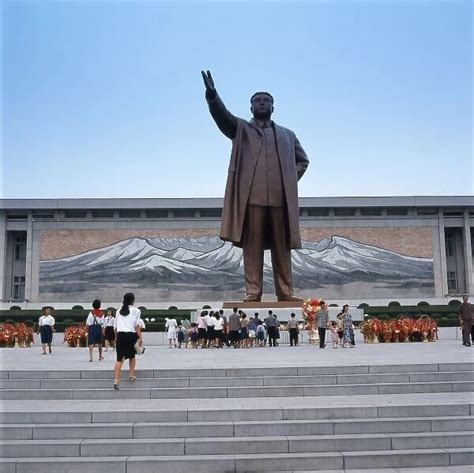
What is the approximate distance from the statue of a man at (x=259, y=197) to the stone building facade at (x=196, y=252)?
21.0 m

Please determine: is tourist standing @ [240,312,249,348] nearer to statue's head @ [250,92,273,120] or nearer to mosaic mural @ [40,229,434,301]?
statue's head @ [250,92,273,120]

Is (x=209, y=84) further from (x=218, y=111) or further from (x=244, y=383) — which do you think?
(x=244, y=383)

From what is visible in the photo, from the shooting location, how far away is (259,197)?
11594 mm

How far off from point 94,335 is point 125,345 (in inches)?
121

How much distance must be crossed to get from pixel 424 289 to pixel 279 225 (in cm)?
2473

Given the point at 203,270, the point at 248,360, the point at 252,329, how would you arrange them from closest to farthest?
the point at 248,360 → the point at 252,329 → the point at 203,270

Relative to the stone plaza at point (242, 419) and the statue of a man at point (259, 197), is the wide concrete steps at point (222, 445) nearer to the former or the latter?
the stone plaza at point (242, 419)

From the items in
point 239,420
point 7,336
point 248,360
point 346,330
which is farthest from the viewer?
point 7,336

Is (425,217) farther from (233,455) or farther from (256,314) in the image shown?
(233,455)

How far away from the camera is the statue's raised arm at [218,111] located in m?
10.4

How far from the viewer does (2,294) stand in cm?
3572

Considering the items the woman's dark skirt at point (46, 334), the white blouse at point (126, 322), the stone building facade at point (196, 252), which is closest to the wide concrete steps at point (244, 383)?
the white blouse at point (126, 322)

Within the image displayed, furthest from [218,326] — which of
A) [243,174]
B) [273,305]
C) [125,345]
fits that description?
[125,345]

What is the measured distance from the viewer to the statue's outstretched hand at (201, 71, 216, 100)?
1023cm
